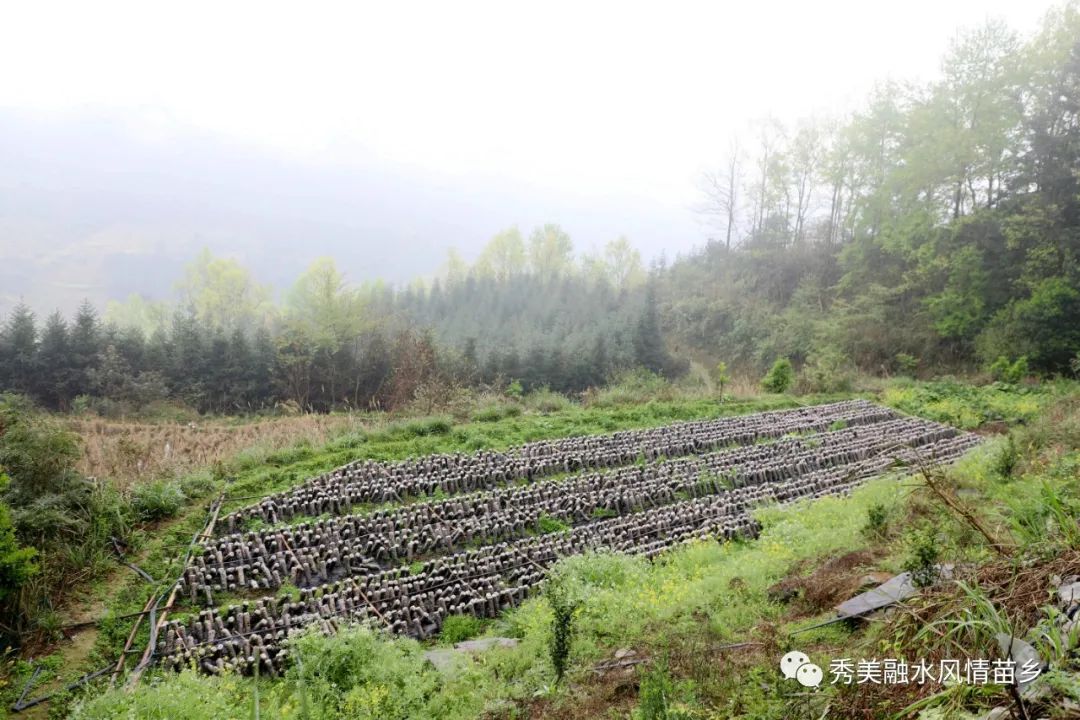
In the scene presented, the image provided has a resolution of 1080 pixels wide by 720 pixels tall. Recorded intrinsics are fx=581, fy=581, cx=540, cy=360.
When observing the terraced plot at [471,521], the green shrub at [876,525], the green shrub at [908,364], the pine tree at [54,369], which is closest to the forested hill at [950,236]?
the green shrub at [908,364]

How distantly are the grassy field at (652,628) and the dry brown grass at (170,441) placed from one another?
0.82 metres

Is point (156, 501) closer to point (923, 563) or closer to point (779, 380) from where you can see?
point (923, 563)

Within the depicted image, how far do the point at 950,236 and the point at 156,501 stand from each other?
27375 millimetres

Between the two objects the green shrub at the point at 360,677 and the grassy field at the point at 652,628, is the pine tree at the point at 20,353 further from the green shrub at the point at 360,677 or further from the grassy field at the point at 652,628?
the green shrub at the point at 360,677

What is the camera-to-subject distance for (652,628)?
5.61 meters

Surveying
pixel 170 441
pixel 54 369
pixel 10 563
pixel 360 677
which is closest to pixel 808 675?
pixel 360 677

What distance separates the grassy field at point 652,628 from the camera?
168 inches

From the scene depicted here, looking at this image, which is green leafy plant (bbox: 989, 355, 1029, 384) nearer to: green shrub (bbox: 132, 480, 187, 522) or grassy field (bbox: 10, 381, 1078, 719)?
grassy field (bbox: 10, 381, 1078, 719)

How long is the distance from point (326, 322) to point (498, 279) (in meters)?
21.0

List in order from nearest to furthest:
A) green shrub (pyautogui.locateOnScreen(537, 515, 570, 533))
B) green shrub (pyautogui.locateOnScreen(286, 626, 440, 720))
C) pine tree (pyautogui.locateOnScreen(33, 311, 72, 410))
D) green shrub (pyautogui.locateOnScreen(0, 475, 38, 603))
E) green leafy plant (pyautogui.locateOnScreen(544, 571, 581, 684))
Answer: green shrub (pyautogui.locateOnScreen(286, 626, 440, 720))
green leafy plant (pyautogui.locateOnScreen(544, 571, 581, 684))
green shrub (pyautogui.locateOnScreen(0, 475, 38, 603))
green shrub (pyautogui.locateOnScreen(537, 515, 570, 533))
pine tree (pyautogui.locateOnScreen(33, 311, 72, 410))

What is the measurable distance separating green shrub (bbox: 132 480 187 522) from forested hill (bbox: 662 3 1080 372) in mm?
21861

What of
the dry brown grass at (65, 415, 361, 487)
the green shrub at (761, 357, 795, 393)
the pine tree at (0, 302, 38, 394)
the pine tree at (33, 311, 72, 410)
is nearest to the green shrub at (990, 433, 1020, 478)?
the green shrub at (761, 357, 795, 393)

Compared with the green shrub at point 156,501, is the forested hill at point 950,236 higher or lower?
higher

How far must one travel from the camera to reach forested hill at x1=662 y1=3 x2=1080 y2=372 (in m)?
20.6
